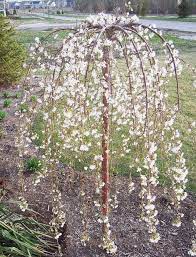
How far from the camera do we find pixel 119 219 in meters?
4.16

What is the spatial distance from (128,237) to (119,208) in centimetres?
45

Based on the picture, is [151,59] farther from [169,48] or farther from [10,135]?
[10,135]

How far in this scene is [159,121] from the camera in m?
3.27

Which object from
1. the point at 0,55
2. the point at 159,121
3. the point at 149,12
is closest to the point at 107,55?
the point at 159,121

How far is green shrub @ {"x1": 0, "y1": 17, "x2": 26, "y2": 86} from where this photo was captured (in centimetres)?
861

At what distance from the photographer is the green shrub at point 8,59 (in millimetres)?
8609

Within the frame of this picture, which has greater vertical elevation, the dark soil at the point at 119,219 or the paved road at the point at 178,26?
the dark soil at the point at 119,219

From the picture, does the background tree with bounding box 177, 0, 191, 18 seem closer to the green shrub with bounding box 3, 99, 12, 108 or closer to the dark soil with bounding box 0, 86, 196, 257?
the green shrub with bounding box 3, 99, 12, 108

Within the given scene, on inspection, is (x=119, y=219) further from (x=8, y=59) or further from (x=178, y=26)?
(x=178, y=26)

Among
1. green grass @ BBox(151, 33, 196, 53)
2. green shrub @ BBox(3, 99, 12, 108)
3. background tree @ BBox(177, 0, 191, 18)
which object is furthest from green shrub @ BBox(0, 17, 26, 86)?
background tree @ BBox(177, 0, 191, 18)

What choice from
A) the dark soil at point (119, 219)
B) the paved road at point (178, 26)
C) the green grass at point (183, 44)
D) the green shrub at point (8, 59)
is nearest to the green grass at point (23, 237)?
the dark soil at point (119, 219)

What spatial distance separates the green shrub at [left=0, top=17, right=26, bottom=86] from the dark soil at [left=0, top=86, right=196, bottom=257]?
12.3ft

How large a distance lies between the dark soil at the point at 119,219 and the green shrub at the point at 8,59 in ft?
12.3

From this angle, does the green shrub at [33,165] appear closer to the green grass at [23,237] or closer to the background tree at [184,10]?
the green grass at [23,237]
